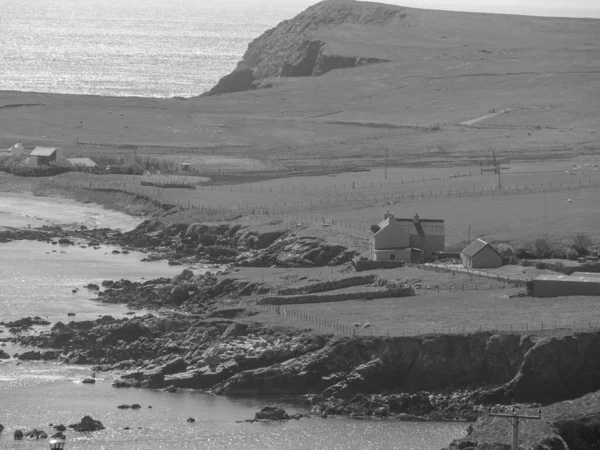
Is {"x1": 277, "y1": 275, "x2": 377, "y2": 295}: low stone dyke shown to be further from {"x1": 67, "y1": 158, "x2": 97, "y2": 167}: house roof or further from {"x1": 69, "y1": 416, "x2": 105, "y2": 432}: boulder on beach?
{"x1": 67, "y1": 158, "x2": 97, "y2": 167}: house roof

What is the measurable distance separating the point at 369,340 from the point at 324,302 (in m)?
7.42

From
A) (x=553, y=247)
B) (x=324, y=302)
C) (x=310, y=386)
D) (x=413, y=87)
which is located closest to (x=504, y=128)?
(x=413, y=87)

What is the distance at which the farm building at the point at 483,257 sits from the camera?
64062 mm

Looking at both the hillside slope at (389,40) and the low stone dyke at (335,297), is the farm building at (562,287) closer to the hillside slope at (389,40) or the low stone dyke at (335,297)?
the low stone dyke at (335,297)

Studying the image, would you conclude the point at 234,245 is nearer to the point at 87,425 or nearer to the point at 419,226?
the point at 419,226

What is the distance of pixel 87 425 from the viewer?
158ft

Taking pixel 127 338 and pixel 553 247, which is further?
pixel 553 247

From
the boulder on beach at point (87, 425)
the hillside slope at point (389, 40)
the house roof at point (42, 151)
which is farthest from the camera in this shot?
the hillside slope at point (389, 40)

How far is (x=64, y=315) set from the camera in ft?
201

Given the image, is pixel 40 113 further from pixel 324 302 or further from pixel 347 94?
pixel 324 302

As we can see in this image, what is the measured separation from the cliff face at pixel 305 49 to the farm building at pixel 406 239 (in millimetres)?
87337

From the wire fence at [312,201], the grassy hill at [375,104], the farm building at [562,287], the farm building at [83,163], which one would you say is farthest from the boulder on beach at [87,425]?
the grassy hill at [375,104]

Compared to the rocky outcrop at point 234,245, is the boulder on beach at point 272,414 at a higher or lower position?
lower

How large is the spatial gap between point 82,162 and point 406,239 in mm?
38079
